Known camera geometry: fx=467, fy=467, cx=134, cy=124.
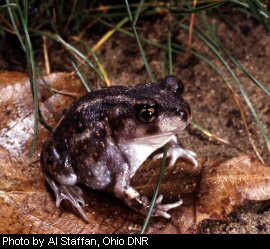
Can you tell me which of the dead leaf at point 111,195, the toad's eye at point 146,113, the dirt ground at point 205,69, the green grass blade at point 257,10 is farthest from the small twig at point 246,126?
the toad's eye at point 146,113

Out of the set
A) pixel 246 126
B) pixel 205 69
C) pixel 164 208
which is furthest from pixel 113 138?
pixel 205 69

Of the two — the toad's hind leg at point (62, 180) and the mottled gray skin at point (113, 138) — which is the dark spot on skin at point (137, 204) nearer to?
the mottled gray skin at point (113, 138)

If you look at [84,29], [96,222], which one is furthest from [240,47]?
[96,222]

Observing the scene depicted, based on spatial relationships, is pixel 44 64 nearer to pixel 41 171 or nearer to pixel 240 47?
pixel 41 171

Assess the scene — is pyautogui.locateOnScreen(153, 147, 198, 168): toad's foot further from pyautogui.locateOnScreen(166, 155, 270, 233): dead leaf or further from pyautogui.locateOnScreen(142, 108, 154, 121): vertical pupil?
pyautogui.locateOnScreen(142, 108, 154, 121): vertical pupil

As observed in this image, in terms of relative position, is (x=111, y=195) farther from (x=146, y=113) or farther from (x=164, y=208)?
(x=146, y=113)
